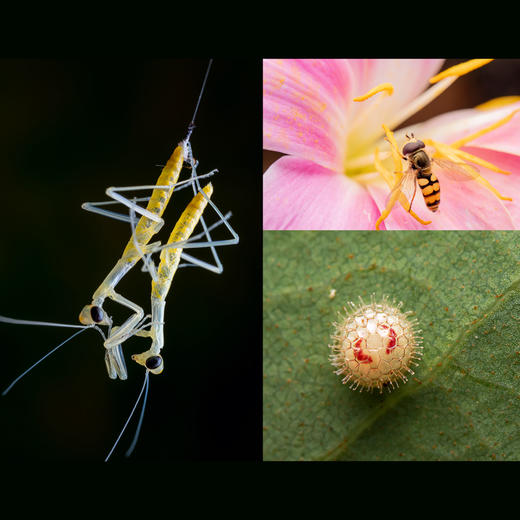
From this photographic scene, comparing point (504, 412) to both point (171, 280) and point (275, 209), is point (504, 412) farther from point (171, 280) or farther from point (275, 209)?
point (171, 280)

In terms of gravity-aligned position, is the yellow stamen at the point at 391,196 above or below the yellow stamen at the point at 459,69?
below

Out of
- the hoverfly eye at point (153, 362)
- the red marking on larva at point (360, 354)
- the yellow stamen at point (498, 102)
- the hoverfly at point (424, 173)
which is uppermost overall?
the yellow stamen at point (498, 102)

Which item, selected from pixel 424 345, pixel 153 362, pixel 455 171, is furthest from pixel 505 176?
pixel 153 362

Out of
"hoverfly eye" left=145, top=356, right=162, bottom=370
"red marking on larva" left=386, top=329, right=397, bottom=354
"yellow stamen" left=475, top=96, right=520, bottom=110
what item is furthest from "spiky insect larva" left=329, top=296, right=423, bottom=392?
"yellow stamen" left=475, top=96, right=520, bottom=110

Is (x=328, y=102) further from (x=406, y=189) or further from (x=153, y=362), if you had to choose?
(x=153, y=362)

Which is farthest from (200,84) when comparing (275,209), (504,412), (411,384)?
(504,412)

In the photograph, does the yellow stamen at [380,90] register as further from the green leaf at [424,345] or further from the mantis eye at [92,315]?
the mantis eye at [92,315]

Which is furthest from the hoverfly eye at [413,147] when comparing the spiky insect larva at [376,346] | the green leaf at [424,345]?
the spiky insect larva at [376,346]
